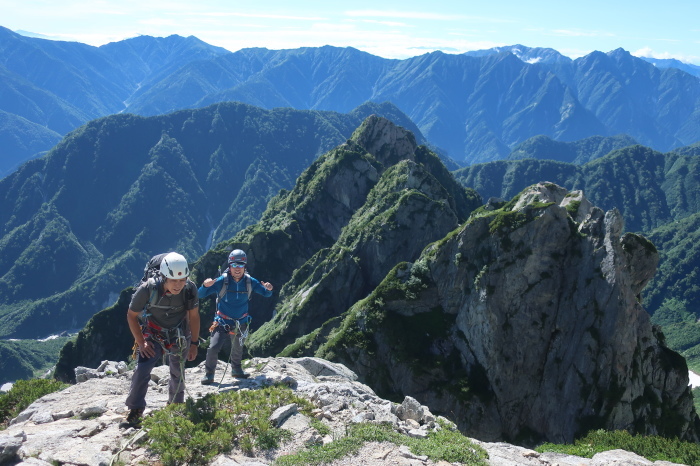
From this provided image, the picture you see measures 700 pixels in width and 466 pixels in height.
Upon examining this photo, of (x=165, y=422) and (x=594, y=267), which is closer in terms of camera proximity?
(x=165, y=422)

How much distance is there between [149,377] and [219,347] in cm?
421

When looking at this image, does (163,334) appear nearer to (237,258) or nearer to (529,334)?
(237,258)

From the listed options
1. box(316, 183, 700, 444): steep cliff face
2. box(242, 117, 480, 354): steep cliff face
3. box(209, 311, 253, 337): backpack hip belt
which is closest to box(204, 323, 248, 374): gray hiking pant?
box(209, 311, 253, 337): backpack hip belt

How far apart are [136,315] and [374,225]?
65.3 metres

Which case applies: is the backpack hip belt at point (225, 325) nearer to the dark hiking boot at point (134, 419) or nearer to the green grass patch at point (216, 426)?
the green grass patch at point (216, 426)

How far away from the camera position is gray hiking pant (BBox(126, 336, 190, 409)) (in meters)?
17.2

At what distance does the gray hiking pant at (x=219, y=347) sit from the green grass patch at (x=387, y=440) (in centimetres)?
658

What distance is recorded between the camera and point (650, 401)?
40.0 m

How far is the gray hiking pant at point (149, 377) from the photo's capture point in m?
17.2

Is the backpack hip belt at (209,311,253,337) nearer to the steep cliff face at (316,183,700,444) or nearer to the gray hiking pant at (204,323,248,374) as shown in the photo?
the gray hiking pant at (204,323,248,374)

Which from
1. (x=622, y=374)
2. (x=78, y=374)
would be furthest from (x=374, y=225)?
(x=78, y=374)

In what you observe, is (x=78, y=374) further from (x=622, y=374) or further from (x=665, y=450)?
(x=622, y=374)

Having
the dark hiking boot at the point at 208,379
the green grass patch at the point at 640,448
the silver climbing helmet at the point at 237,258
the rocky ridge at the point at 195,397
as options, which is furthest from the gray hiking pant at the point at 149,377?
the green grass patch at the point at 640,448

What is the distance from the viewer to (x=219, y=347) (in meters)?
21.5
